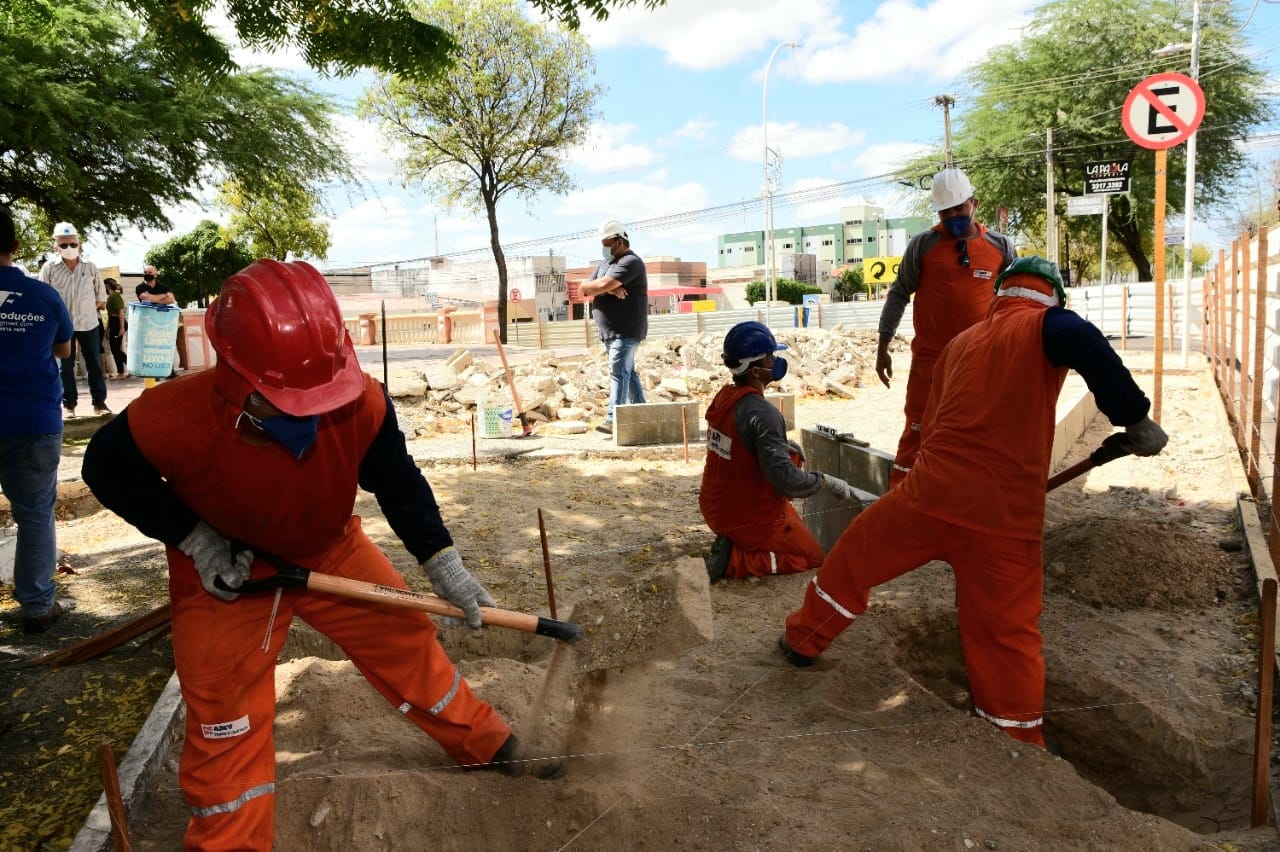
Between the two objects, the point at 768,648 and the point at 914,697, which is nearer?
the point at 914,697

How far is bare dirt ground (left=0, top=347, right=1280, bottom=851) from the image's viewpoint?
98.4 inches

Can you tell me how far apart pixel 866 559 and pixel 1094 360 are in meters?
1.01

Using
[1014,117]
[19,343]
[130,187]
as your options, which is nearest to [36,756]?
[19,343]

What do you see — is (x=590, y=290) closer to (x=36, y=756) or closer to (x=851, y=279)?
(x=36, y=756)

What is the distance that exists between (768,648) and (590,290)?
191 inches

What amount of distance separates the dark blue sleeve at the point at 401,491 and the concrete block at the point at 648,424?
586 cm

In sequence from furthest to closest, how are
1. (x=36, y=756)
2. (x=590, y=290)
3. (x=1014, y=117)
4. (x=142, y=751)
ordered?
(x=1014, y=117) → (x=590, y=290) → (x=36, y=756) → (x=142, y=751)

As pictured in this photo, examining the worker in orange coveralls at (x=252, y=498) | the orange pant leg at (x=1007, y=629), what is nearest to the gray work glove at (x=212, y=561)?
the worker in orange coveralls at (x=252, y=498)

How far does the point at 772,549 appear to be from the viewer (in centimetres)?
458

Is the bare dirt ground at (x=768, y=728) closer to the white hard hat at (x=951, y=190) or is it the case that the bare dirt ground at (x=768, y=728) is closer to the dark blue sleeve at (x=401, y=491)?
the dark blue sleeve at (x=401, y=491)

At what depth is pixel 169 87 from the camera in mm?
12977

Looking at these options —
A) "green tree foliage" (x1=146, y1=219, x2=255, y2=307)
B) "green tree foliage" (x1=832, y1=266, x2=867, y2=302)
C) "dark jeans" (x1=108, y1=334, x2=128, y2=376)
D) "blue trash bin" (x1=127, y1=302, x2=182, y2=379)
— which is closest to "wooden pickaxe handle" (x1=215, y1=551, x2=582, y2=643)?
"blue trash bin" (x1=127, y1=302, x2=182, y2=379)

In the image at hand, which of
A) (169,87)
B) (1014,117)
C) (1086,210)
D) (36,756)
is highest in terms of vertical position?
(1014,117)

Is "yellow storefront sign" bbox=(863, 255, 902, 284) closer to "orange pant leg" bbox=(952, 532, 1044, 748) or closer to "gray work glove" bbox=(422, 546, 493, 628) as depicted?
"orange pant leg" bbox=(952, 532, 1044, 748)
